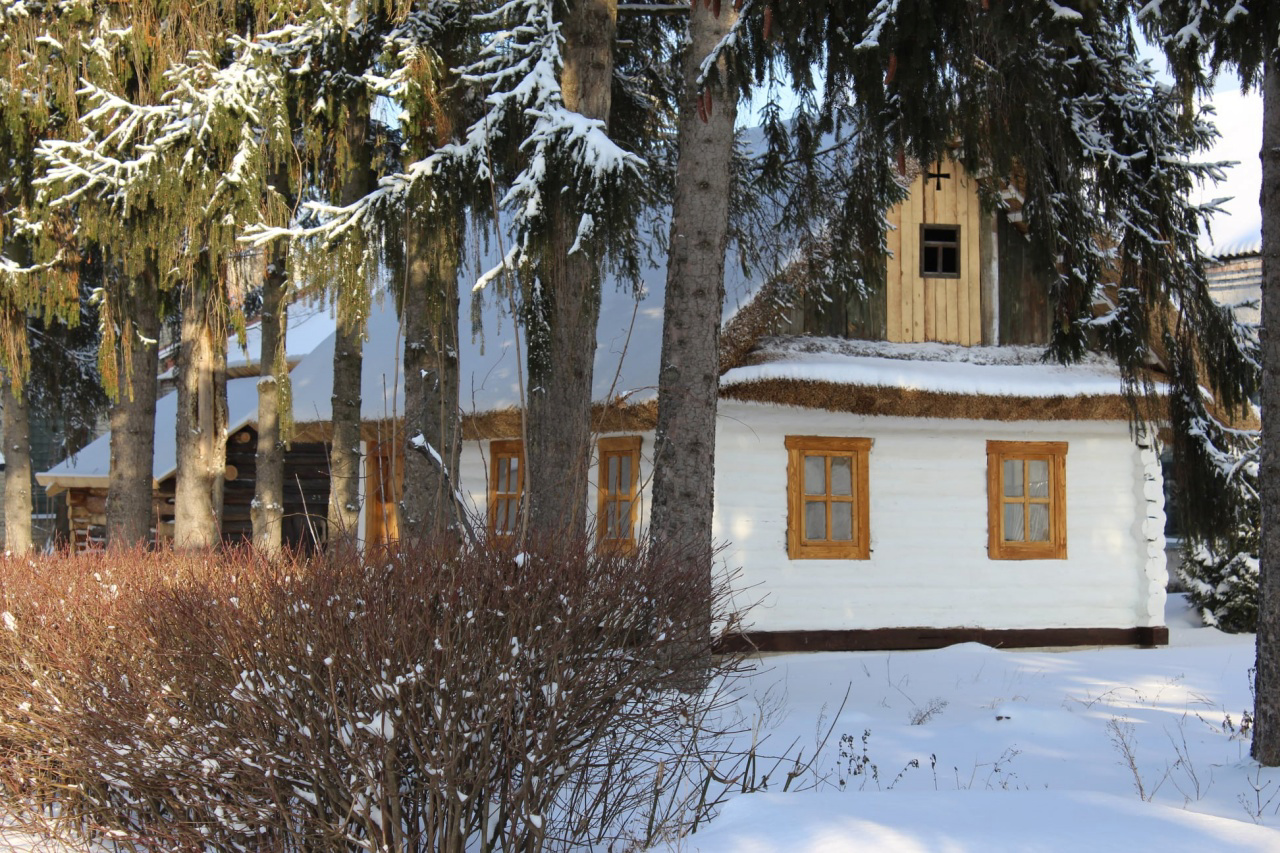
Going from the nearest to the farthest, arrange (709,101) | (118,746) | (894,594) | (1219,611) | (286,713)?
(286,713)
(118,746)
(709,101)
(894,594)
(1219,611)

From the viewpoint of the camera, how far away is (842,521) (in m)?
11.8

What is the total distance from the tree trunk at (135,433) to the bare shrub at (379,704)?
23.0 ft

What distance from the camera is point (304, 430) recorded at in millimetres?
14789

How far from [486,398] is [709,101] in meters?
6.71

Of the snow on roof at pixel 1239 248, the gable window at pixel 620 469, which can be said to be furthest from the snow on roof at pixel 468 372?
the snow on roof at pixel 1239 248

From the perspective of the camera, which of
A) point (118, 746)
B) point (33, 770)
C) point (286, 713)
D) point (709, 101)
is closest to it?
point (286, 713)

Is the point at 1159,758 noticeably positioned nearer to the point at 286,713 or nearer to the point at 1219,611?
the point at 286,713

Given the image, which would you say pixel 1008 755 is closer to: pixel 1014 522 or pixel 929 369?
pixel 929 369

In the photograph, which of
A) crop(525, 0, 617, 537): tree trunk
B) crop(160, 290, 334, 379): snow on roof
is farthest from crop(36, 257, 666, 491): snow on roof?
crop(160, 290, 334, 379): snow on roof

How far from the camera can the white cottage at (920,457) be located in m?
11.2

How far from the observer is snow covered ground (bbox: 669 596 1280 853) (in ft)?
14.1

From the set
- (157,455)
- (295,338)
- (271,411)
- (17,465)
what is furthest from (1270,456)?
(295,338)

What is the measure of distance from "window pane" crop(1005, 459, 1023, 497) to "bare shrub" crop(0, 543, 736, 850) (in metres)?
8.31

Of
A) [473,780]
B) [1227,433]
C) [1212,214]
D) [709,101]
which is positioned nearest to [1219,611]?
[1227,433]
